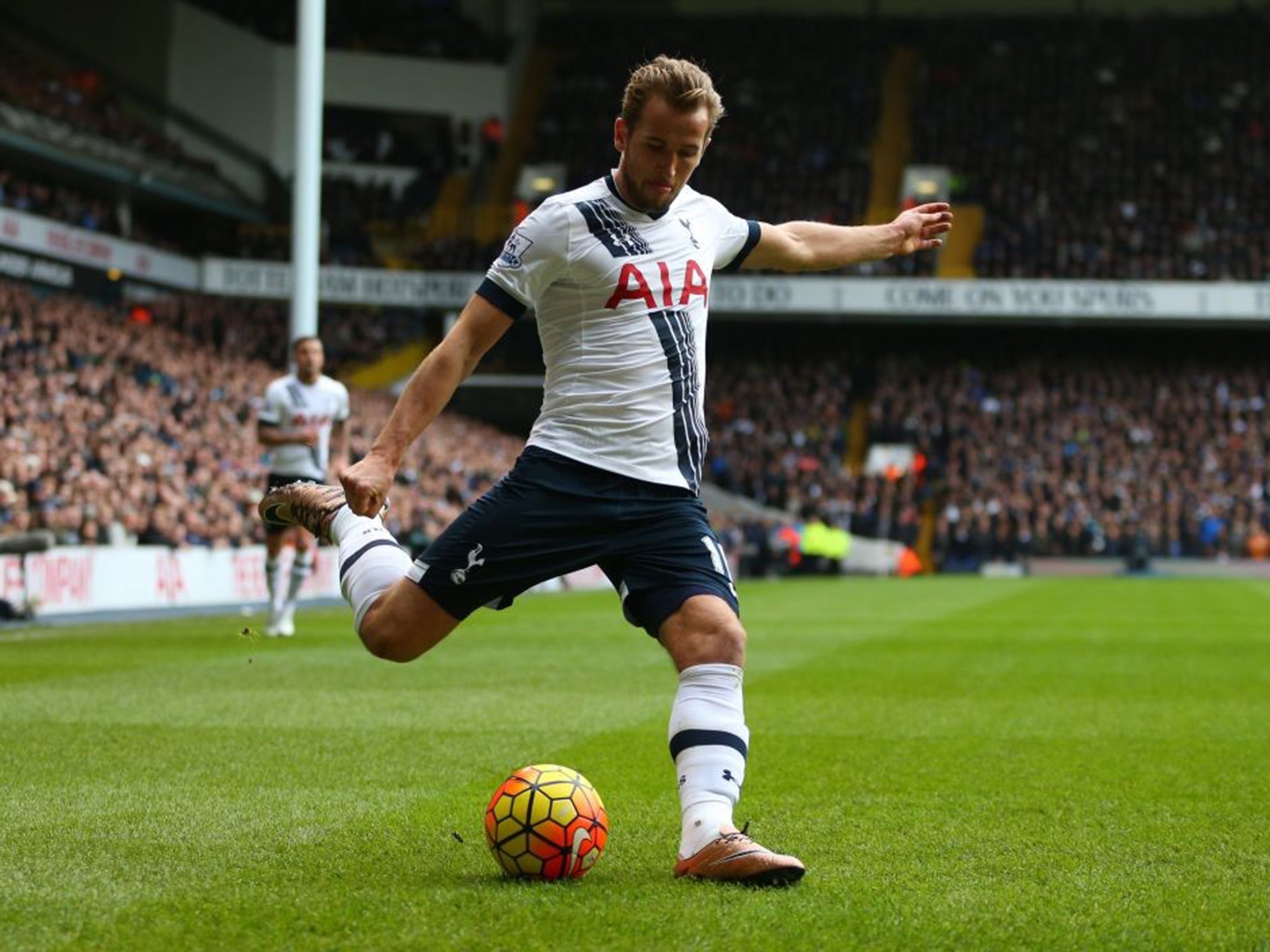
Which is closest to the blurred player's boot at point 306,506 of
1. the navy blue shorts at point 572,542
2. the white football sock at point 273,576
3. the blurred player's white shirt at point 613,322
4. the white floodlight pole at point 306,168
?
the navy blue shorts at point 572,542

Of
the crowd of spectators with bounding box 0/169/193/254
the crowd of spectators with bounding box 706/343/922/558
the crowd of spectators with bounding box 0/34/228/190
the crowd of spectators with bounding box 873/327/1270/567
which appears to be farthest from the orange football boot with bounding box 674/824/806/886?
the crowd of spectators with bounding box 873/327/1270/567

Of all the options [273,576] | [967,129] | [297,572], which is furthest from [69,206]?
[967,129]

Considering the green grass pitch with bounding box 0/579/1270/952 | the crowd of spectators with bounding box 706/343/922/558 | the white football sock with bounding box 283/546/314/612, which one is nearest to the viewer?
the green grass pitch with bounding box 0/579/1270/952

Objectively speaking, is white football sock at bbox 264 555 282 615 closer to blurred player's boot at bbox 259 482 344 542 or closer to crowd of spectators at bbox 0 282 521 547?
crowd of spectators at bbox 0 282 521 547

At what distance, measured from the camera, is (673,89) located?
15.7ft

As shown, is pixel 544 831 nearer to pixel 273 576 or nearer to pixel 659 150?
pixel 659 150

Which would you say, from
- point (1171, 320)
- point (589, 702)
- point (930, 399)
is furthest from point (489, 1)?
point (589, 702)

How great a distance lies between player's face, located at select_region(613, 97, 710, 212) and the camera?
483 cm

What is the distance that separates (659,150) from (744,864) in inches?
80.8

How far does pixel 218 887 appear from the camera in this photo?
469 centimetres

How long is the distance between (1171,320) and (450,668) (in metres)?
38.1

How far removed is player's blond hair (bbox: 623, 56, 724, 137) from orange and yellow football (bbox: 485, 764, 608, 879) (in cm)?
199

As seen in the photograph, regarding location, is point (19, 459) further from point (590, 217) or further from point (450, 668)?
point (590, 217)

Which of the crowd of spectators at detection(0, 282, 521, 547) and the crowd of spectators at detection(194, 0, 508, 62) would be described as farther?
the crowd of spectators at detection(194, 0, 508, 62)
